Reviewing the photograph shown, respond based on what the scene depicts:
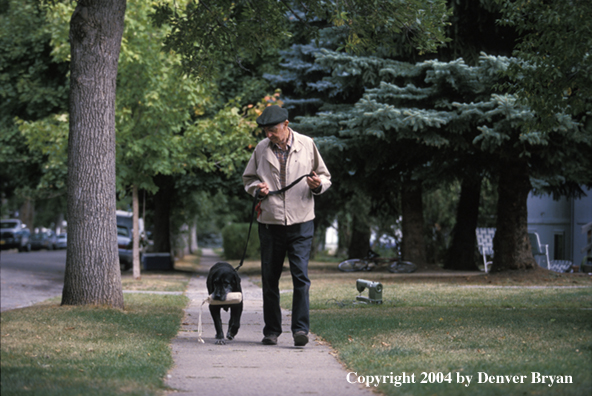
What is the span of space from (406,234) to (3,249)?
31893mm

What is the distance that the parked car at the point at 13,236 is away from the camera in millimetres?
43125

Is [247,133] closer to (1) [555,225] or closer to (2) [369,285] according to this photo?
(2) [369,285]

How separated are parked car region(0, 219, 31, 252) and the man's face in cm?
4111

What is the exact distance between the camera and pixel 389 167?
1953cm

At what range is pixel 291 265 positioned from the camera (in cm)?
635

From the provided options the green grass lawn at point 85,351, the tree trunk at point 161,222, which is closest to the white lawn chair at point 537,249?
the tree trunk at point 161,222

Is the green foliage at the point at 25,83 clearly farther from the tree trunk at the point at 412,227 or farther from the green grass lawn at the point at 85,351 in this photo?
the green grass lawn at the point at 85,351

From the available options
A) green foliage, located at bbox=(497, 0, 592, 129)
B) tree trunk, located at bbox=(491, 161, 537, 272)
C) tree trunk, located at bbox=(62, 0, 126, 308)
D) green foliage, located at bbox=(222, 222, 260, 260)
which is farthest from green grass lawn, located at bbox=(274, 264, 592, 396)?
green foliage, located at bbox=(222, 222, 260, 260)

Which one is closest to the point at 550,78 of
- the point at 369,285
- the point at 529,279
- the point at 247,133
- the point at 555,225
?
the point at 369,285

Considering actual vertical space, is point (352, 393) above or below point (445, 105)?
below

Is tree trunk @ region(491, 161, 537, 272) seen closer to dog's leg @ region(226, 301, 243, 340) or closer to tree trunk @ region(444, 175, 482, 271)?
tree trunk @ region(444, 175, 482, 271)

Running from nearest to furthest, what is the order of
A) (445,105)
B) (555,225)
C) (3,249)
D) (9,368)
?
1. (9,368)
2. (445,105)
3. (555,225)
4. (3,249)

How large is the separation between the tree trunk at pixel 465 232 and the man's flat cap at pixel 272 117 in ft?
59.1

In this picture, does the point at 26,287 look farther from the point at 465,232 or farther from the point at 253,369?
the point at 465,232
